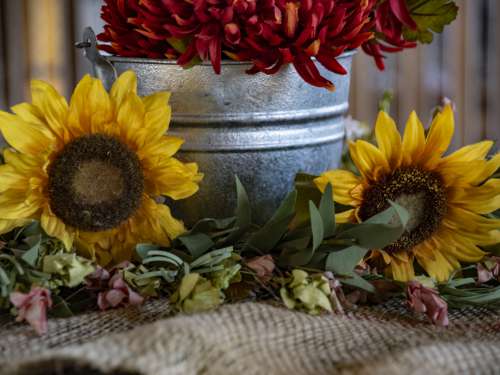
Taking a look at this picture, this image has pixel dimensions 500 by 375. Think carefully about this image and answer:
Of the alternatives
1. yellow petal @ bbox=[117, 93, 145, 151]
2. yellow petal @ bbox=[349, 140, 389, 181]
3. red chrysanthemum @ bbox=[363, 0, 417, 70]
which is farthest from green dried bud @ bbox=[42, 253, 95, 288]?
red chrysanthemum @ bbox=[363, 0, 417, 70]

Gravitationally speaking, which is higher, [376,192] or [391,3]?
[391,3]

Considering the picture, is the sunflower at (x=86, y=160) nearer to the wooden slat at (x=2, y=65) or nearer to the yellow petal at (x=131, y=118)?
the yellow petal at (x=131, y=118)

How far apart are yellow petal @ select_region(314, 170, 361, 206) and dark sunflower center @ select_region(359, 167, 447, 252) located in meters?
0.01

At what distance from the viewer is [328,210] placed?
1.99ft

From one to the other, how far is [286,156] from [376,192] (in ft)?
0.35

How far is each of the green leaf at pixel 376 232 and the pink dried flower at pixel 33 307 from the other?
214 millimetres

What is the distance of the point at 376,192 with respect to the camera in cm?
64

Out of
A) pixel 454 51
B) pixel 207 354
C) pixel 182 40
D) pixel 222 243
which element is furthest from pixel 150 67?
pixel 454 51

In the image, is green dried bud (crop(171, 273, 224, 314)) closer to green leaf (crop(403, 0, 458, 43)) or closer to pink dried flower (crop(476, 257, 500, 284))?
pink dried flower (crop(476, 257, 500, 284))

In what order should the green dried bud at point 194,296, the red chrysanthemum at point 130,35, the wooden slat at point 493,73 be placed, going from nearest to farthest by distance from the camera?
the green dried bud at point 194,296
the red chrysanthemum at point 130,35
the wooden slat at point 493,73

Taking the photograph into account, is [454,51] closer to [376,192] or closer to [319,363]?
[376,192]

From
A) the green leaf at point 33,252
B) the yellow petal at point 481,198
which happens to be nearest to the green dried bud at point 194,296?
the green leaf at point 33,252

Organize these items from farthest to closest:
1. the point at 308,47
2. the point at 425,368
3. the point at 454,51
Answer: the point at 454,51 < the point at 308,47 < the point at 425,368

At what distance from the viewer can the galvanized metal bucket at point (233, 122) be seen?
0.69 meters
